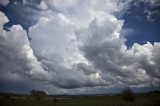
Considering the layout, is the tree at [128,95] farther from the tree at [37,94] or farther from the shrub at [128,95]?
the tree at [37,94]

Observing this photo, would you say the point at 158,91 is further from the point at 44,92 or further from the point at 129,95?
the point at 44,92

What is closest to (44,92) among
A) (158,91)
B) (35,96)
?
(35,96)

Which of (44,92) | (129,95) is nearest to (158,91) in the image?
(129,95)

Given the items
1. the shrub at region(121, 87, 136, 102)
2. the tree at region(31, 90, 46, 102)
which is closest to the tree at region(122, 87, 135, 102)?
the shrub at region(121, 87, 136, 102)

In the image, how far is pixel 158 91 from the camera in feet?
554

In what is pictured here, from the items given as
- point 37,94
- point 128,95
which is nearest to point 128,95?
point 128,95

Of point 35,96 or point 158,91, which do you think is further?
point 158,91

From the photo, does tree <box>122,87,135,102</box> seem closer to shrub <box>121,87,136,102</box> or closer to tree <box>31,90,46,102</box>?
shrub <box>121,87,136,102</box>

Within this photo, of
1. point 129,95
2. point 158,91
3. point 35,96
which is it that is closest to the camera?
point 129,95

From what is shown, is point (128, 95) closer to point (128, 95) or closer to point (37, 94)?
point (128, 95)

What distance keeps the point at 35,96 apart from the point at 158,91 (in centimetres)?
10015

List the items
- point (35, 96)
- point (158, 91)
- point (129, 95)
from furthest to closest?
point (158, 91) < point (35, 96) < point (129, 95)

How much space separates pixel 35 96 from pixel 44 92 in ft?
23.4

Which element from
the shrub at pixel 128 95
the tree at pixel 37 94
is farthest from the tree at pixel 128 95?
the tree at pixel 37 94
